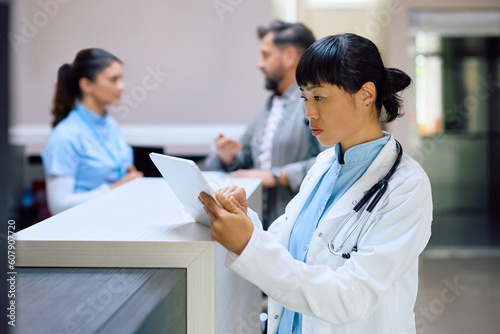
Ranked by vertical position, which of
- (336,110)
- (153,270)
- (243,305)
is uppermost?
(336,110)

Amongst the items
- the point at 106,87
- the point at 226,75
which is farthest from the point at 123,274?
the point at 226,75

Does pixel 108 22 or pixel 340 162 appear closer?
pixel 340 162

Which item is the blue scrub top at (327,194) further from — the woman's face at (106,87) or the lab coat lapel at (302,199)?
the woman's face at (106,87)

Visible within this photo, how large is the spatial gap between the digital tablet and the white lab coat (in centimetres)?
14

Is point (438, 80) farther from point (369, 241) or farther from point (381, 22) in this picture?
point (369, 241)

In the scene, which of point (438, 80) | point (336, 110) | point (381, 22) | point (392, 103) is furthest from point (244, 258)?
point (438, 80)

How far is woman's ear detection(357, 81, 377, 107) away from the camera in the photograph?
1235 mm

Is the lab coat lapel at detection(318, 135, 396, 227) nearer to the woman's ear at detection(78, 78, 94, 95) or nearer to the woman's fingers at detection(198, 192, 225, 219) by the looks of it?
the woman's fingers at detection(198, 192, 225, 219)

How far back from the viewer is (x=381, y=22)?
17.4ft

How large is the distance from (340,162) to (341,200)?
0.46 feet

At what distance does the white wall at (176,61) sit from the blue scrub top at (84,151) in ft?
5.29

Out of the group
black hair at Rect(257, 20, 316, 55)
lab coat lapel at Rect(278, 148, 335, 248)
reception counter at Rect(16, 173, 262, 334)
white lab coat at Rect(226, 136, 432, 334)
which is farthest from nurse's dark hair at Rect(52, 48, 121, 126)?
white lab coat at Rect(226, 136, 432, 334)

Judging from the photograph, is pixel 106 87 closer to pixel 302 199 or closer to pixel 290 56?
pixel 290 56

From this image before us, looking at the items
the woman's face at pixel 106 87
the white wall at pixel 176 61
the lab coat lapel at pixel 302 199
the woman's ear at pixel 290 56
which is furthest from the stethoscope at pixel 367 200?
the white wall at pixel 176 61
